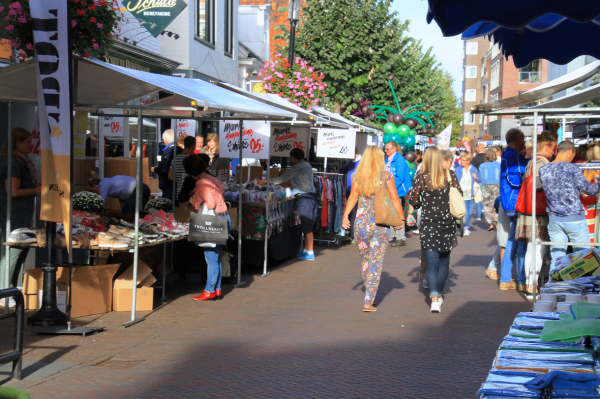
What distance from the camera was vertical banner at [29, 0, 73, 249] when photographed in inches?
243

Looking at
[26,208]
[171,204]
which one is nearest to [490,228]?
[171,204]

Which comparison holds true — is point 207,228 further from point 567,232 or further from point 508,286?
point 508,286

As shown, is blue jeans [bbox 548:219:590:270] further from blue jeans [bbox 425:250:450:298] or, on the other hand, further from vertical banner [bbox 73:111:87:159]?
vertical banner [bbox 73:111:87:159]

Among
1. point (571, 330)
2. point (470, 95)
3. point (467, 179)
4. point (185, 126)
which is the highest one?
point (470, 95)

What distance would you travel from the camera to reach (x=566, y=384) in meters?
2.62

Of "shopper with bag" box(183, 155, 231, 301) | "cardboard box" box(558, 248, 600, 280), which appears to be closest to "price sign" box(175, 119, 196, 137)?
"shopper with bag" box(183, 155, 231, 301)

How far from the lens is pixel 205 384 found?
211 inches

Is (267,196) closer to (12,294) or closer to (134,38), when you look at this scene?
(12,294)

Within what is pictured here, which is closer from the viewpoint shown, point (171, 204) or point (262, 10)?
point (171, 204)

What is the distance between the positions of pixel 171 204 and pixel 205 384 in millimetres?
4941

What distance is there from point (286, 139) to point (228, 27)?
1292 cm

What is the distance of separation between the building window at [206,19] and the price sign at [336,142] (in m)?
8.38

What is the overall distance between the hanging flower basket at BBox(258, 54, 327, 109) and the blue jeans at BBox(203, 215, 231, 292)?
9035 mm

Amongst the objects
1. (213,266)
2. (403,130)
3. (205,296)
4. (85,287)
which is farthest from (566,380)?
(403,130)
